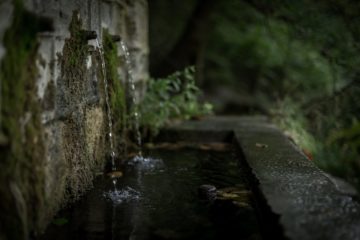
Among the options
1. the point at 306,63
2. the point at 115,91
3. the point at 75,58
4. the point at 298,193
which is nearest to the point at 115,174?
the point at 115,91

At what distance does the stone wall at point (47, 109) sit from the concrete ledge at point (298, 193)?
47.3 inches

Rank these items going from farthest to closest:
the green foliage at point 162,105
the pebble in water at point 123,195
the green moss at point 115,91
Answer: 1. the green foliage at point 162,105
2. the green moss at point 115,91
3. the pebble in water at point 123,195

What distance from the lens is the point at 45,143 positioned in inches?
102

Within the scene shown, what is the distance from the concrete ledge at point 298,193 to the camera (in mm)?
2271

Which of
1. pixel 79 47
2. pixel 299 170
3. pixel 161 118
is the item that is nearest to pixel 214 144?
pixel 161 118

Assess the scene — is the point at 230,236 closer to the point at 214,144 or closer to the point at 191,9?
the point at 214,144

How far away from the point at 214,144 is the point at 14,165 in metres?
3.26

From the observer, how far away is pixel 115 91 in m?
4.37

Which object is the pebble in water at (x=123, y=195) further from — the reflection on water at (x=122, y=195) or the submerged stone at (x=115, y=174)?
the submerged stone at (x=115, y=174)

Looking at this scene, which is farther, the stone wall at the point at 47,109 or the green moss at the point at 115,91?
the green moss at the point at 115,91

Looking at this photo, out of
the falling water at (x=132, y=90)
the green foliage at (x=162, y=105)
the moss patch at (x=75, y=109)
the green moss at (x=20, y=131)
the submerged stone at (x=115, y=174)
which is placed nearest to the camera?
the green moss at (x=20, y=131)

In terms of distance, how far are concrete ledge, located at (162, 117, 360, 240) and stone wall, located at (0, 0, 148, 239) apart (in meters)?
1.20

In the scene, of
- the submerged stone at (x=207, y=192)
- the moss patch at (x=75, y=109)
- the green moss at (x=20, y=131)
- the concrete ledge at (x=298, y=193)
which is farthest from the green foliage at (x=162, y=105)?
the green moss at (x=20, y=131)

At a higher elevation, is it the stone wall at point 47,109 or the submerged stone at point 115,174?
the stone wall at point 47,109
